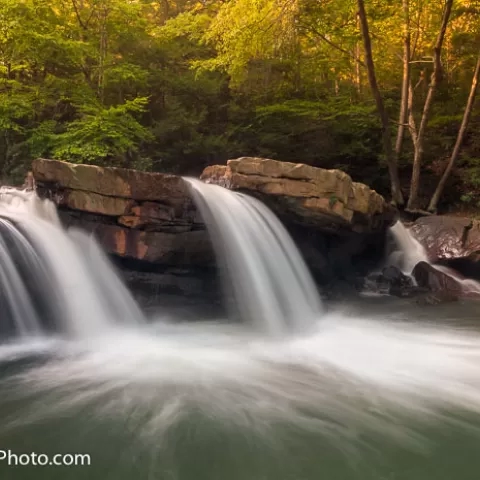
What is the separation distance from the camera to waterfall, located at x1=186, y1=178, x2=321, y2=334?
7.26 meters

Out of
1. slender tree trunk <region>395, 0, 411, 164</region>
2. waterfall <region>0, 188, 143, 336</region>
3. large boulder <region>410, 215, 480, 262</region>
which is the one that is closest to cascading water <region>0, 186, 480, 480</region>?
waterfall <region>0, 188, 143, 336</region>

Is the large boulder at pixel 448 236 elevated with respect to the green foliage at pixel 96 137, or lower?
lower

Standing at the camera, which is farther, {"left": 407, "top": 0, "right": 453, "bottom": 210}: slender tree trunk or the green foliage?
{"left": 407, "top": 0, "right": 453, "bottom": 210}: slender tree trunk

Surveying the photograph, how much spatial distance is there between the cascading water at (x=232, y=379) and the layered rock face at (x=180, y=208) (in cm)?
35

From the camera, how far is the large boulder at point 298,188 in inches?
318

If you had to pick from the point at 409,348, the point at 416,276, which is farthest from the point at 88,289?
the point at 416,276

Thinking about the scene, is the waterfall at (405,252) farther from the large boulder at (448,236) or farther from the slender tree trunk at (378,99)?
the slender tree trunk at (378,99)

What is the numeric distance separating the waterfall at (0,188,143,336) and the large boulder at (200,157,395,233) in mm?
3104

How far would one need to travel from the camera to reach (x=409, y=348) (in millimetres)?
5816

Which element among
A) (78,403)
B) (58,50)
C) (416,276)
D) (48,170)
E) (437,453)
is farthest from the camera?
(58,50)

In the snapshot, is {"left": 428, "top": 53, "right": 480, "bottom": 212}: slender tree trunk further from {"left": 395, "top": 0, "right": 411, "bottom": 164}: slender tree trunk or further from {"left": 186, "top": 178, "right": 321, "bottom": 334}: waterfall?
{"left": 186, "top": 178, "right": 321, "bottom": 334}: waterfall

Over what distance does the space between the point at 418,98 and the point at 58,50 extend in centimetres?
1292

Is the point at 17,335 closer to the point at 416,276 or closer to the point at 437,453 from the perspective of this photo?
the point at 437,453

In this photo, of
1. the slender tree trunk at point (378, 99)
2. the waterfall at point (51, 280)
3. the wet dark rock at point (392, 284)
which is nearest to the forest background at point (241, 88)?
the slender tree trunk at point (378, 99)
